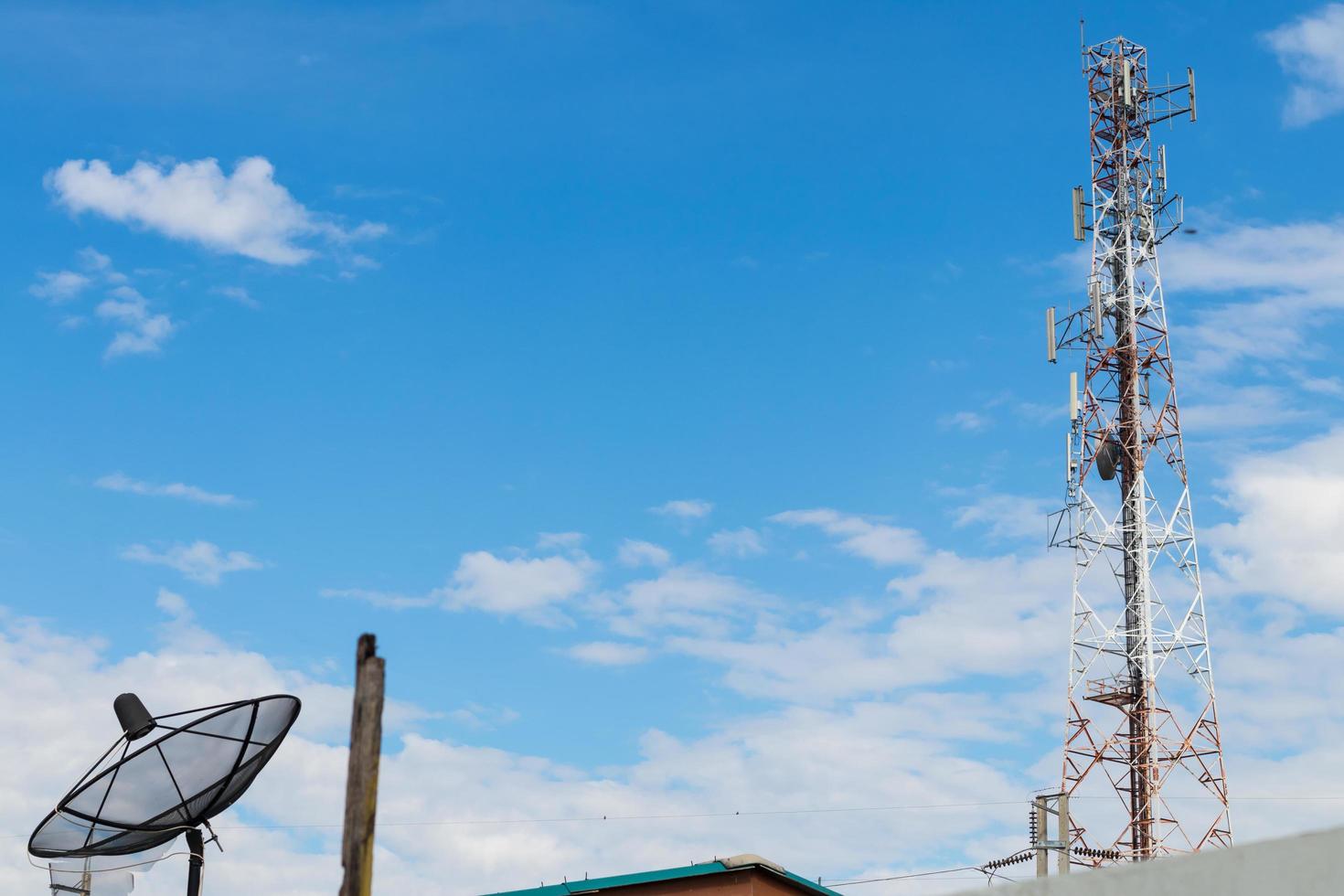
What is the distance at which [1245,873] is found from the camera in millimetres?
9852

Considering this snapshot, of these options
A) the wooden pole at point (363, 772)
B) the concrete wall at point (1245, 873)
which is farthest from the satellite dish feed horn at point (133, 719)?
the concrete wall at point (1245, 873)

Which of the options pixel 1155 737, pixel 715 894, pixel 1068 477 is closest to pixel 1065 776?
pixel 1155 737

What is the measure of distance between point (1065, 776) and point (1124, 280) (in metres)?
14.2

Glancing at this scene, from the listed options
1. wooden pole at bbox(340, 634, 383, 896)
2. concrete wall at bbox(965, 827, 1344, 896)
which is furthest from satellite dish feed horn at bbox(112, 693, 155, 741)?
concrete wall at bbox(965, 827, 1344, 896)

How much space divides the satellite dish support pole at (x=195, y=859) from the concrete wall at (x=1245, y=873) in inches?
325

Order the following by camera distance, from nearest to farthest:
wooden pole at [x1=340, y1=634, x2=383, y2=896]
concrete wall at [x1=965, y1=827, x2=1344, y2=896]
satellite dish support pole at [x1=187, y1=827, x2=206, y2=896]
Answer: concrete wall at [x1=965, y1=827, x2=1344, y2=896] < wooden pole at [x1=340, y1=634, x2=383, y2=896] < satellite dish support pole at [x1=187, y1=827, x2=206, y2=896]

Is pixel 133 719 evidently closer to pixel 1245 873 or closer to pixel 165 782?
pixel 165 782

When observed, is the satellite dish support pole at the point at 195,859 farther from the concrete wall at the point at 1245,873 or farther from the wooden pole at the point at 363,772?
the concrete wall at the point at 1245,873

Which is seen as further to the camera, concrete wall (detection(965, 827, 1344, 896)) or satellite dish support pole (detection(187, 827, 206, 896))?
satellite dish support pole (detection(187, 827, 206, 896))

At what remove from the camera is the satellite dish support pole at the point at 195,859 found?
49.5ft

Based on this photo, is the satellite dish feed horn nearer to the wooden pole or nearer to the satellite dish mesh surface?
the satellite dish mesh surface

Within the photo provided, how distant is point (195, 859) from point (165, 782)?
0.83 meters

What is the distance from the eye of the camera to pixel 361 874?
37.6ft

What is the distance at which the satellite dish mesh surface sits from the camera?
15.4 meters
